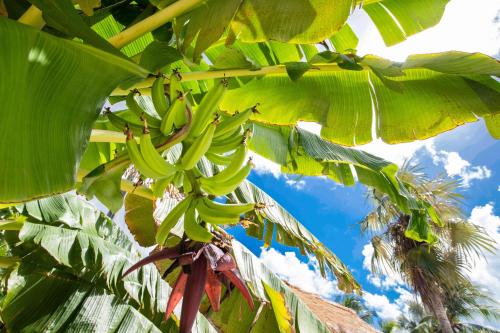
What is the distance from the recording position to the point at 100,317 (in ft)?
5.80

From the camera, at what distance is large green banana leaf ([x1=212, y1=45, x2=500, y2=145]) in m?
1.66

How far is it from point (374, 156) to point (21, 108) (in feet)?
7.38

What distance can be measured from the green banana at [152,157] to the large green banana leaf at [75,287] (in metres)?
0.83

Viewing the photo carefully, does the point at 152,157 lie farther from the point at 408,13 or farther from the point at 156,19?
the point at 408,13

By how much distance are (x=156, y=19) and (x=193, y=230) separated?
0.75 meters

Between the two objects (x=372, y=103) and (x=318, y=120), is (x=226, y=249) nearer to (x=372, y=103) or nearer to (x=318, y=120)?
(x=318, y=120)

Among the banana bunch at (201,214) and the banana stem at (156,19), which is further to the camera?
the banana stem at (156,19)

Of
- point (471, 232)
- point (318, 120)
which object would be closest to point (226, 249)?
point (318, 120)

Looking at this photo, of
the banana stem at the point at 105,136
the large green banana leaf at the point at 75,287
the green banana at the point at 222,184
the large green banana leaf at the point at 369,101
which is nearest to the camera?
the green banana at the point at 222,184

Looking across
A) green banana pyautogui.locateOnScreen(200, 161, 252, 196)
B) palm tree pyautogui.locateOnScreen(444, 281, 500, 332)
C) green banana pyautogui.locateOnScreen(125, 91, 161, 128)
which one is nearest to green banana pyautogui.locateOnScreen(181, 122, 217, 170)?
green banana pyautogui.locateOnScreen(200, 161, 252, 196)

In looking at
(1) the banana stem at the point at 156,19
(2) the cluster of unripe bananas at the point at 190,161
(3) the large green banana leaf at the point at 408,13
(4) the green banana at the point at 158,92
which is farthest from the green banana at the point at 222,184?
(3) the large green banana leaf at the point at 408,13

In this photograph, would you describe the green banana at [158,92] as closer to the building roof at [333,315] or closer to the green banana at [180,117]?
the green banana at [180,117]

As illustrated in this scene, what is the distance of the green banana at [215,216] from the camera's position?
3.55ft

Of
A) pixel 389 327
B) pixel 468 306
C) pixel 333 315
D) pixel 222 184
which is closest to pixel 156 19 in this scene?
pixel 222 184
